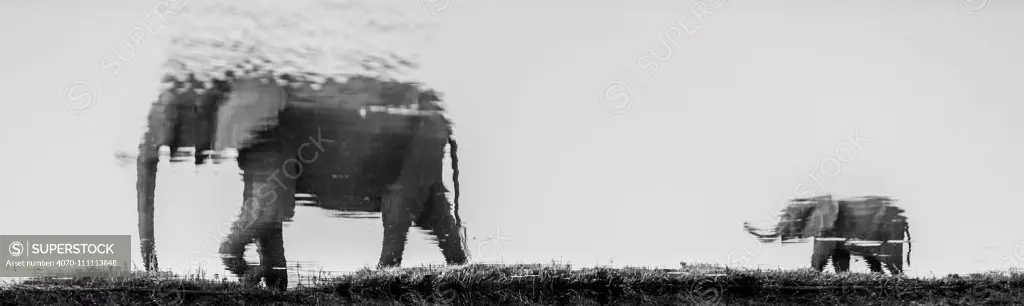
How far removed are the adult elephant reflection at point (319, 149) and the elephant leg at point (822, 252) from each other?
157cm

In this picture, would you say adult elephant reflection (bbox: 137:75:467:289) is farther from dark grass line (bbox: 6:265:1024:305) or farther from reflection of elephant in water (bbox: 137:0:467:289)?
dark grass line (bbox: 6:265:1024:305)

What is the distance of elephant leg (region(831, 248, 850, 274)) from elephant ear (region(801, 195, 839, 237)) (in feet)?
0.44

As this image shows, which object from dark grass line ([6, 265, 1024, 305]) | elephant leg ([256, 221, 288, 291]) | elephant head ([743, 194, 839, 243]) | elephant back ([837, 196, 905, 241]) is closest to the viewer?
dark grass line ([6, 265, 1024, 305])

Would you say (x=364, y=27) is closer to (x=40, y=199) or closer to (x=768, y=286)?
(x=40, y=199)

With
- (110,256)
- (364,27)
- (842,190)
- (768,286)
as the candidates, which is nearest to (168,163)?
(110,256)

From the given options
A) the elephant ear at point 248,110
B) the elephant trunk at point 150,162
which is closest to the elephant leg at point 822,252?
the elephant ear at point 248,110

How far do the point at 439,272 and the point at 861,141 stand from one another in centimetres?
201

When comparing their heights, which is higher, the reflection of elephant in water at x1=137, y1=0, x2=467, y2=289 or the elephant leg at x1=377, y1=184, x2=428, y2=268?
the reflection of elephant in water at x1=137, y1=0, x2=467, y2=289

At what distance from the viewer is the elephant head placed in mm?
4125

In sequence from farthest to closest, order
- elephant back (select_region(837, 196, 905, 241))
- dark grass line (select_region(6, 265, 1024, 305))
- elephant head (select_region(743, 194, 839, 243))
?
1. elephant back (select_region(837, 196, 905, 241))
2. elephant head (select_region(743, 194, 839, 243))
3. dark grass line (select_region(6, 265, 1024, 305))

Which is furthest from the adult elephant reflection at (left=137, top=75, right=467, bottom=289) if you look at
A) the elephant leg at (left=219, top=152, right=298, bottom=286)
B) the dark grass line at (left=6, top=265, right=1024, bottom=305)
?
the dark grass line at (left=6, top=265, right=1024, bottom=305)

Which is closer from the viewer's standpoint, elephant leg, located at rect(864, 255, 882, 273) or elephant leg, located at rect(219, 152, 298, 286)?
elephant leg, located at rect(219, 152, 298, 286)

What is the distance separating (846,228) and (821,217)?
7.1 inches

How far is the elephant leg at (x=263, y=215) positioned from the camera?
3955mm
